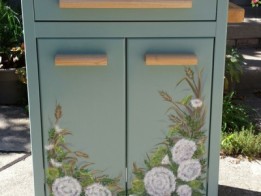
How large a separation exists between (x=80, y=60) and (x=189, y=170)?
2.55ft

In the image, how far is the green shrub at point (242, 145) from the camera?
312 cm

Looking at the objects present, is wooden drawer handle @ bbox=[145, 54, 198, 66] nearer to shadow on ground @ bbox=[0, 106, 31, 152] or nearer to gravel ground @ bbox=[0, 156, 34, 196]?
gravel ground @ bbox=[0, 156, 34, 196]

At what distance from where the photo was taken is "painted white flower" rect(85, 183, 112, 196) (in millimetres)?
2266

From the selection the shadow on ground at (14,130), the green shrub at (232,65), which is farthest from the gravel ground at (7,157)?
the green shrub at (232,65)

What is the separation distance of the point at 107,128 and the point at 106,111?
0.09 meters

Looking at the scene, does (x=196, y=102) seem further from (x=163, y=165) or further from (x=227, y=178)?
(x=227, y=178)

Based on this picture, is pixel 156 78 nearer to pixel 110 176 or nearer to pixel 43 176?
pixel 110 176

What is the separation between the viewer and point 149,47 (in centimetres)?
206

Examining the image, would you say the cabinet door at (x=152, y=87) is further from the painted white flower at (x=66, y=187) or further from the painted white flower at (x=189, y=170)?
the painted white flower at (x=66, y=187)

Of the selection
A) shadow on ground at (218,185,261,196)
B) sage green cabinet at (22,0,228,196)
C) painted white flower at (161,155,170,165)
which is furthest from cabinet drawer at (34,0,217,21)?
shadow on ground at (218,185,261,196)

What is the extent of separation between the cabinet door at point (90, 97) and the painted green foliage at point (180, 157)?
15 cm

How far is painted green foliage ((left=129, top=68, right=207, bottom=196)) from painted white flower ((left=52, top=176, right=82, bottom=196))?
270mm

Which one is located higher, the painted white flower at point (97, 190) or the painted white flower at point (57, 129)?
the painted white flower at point (57, 129)

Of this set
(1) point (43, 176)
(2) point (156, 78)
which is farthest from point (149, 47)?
(1) point (43, 176)
